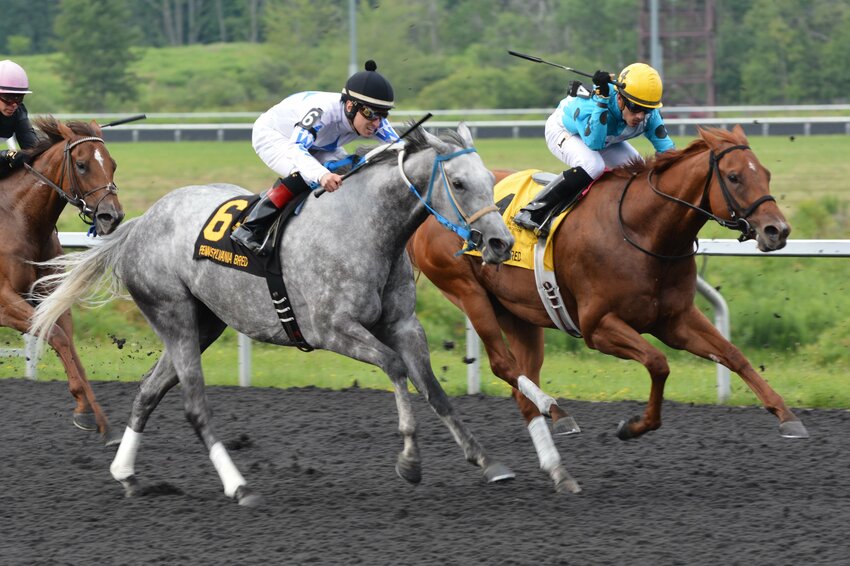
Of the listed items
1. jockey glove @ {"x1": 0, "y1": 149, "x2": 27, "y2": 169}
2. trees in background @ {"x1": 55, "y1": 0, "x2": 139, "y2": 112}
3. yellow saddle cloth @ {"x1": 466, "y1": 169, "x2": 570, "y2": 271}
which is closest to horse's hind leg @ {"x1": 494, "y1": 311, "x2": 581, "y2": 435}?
yellow saddle cloth @ {"x1": 466, "y1": 169, "x2": 570, "y2": 271}

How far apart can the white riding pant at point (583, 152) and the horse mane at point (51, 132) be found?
2568 mm

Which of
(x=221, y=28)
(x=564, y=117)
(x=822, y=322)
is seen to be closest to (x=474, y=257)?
(x=564, y=117)

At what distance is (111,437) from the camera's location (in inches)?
256

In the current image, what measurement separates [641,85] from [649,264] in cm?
83

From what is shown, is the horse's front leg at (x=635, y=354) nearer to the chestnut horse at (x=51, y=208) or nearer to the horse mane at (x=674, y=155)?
the horse mane at (x=674, y=155)

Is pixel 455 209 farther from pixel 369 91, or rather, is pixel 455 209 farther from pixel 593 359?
pixel 593 359

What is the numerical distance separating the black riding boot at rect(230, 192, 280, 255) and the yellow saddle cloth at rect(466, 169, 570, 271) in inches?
48.6

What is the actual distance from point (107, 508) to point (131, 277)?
112cm

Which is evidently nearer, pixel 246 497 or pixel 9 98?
pixel 246 497

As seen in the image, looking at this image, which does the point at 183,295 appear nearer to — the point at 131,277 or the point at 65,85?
the point at 131,277

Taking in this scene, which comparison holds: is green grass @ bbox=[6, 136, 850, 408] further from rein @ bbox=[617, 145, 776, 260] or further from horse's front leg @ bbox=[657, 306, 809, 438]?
rein @ bbox=[617, 145, 776, 260]

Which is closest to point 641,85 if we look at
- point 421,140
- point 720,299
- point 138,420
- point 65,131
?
point 421,140

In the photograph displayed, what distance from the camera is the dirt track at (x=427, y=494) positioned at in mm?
4430

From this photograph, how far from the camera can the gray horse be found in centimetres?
494
